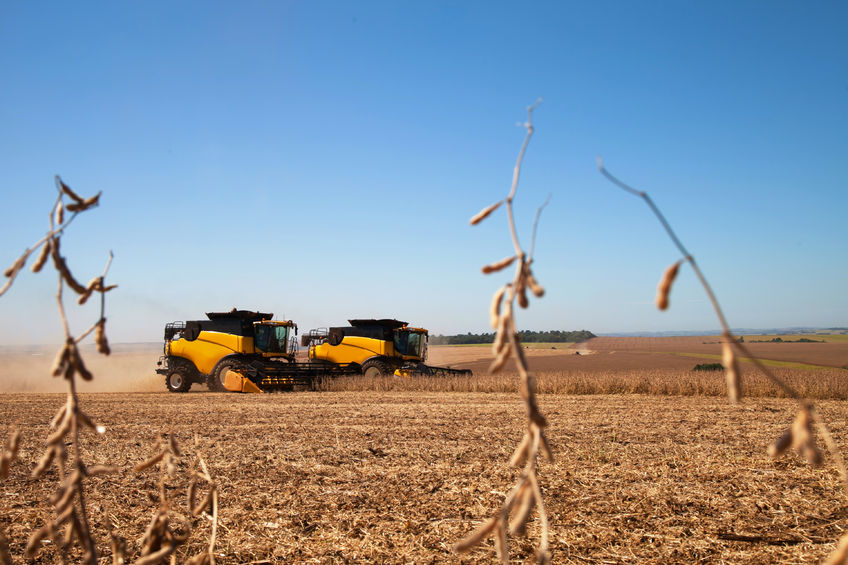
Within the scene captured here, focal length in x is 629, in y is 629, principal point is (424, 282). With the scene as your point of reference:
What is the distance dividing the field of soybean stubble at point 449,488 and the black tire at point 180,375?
10.4 meters

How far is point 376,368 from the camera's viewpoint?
23125 millimetres

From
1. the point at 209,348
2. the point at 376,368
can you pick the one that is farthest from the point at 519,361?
the point at 209,348

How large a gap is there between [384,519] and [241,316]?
60.6ft

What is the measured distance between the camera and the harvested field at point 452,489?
16.3 ft

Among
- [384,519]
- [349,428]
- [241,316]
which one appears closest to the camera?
[384,519]

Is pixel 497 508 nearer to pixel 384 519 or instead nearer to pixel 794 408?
pixel 384 519

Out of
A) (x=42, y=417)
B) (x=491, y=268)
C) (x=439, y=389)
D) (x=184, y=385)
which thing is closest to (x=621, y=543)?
(x=491, y=268)

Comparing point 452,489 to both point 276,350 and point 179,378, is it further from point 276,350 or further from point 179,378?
point 179,378

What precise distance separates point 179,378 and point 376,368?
24.2ft

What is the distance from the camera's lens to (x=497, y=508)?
234 inches

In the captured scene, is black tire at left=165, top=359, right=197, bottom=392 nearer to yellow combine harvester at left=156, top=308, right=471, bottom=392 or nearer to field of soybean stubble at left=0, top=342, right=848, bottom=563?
yellow combine harvester at left=156, top=308, right=471, bottom=392

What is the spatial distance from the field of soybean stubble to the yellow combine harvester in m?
9.29

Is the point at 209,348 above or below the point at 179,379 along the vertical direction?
above

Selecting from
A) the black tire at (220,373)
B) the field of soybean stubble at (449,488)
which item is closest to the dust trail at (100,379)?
the black tire at (220,373)
